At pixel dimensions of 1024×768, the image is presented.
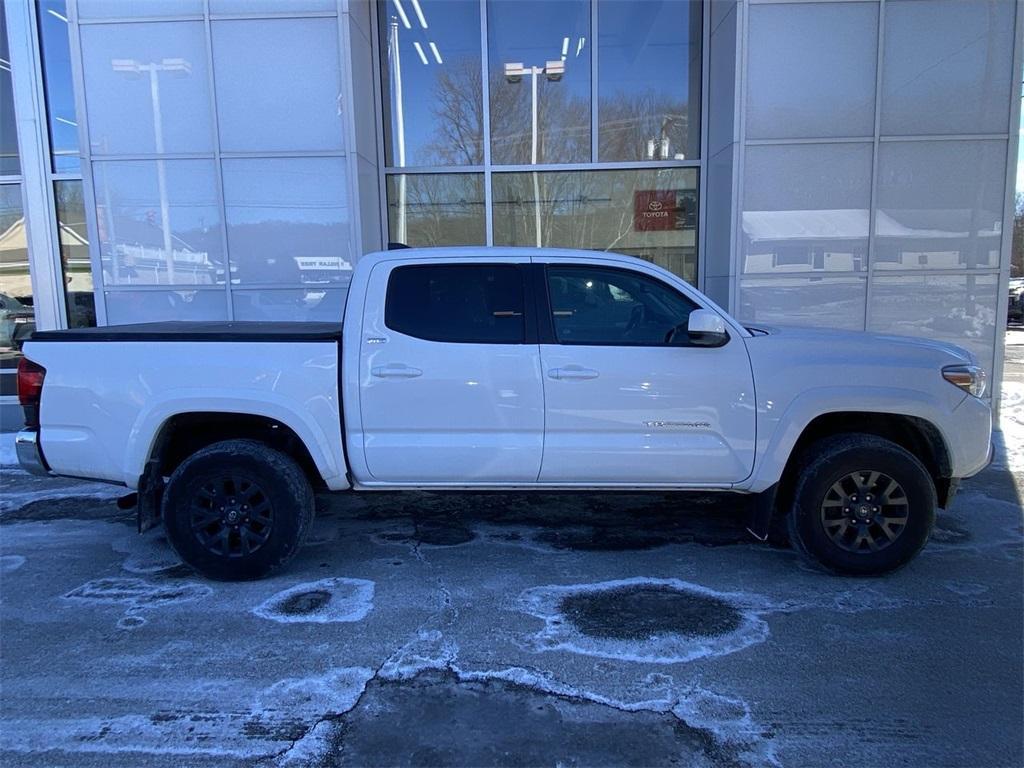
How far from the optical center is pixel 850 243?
26.3 ft

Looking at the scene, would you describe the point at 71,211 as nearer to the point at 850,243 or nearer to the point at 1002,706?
the point at 850,243

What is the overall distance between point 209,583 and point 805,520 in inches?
143

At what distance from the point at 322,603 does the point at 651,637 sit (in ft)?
6.02

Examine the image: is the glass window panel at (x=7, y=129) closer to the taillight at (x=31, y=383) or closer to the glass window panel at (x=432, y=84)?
the glass window panel at (x=432, y=84)

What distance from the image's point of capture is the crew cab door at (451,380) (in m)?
3.99

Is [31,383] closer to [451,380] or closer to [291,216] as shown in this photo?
[451,380]

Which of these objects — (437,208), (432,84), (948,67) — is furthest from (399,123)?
(948,67)

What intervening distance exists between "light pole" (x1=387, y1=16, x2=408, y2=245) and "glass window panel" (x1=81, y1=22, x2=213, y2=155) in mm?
2493

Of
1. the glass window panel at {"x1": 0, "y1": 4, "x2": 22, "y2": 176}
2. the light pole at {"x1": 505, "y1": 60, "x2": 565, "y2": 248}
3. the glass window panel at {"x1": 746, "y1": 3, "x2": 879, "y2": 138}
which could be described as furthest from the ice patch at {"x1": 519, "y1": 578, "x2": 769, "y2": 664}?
the glass window panel at {"x1": 0, "y1": 4, "x2": 22, "y2": 176}

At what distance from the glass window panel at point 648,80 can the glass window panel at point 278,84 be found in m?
3.68

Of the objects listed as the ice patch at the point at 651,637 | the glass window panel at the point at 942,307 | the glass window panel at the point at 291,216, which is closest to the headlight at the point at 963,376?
the ice patch at the point at 651,637

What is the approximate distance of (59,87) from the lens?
29.7 feet

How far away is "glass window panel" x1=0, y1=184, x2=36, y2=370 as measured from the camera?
9047mm

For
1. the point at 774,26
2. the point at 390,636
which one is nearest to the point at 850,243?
the point at 774,26
